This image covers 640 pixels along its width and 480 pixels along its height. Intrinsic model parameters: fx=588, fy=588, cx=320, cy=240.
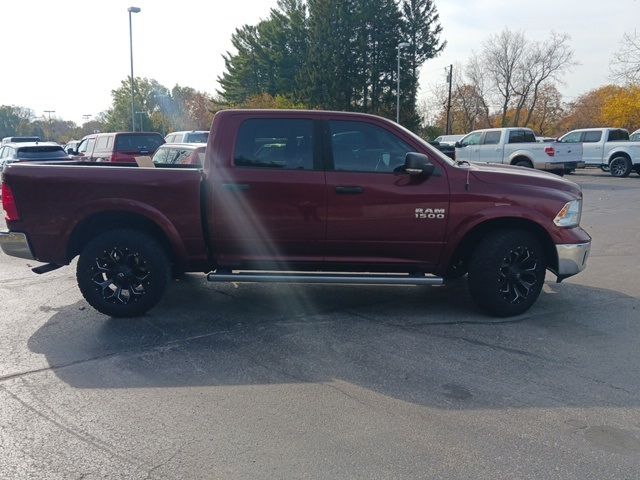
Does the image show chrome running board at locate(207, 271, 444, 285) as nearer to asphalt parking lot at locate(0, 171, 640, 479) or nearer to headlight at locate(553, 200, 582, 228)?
asphalt parking lot at locate(0, 171, 640, 479)

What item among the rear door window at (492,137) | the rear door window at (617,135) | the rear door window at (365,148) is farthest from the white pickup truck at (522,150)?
the rear door window at (365,148)

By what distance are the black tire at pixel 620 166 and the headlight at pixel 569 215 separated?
21.2 m

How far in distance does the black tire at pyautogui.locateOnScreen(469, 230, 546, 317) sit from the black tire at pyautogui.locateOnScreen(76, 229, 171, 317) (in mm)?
3133

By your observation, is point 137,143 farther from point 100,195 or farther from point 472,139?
point 100,195

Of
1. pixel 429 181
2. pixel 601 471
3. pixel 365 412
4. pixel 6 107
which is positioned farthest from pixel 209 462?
pixel 6 107

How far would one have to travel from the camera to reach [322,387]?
14.5ft

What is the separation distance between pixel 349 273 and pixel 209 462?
304 cm

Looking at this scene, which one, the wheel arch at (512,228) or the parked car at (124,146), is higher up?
the parked car at (124,146)

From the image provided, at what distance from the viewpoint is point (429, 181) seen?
579 centimetres

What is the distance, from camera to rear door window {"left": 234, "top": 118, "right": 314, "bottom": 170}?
5859 millimetres

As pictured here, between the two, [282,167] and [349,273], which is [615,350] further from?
[282,167]

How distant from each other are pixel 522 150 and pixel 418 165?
17.7 meters

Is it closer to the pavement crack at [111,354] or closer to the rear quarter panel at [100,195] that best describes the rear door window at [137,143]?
the rear quarter panel at [100,195]

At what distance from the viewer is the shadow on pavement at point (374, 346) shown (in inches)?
176
